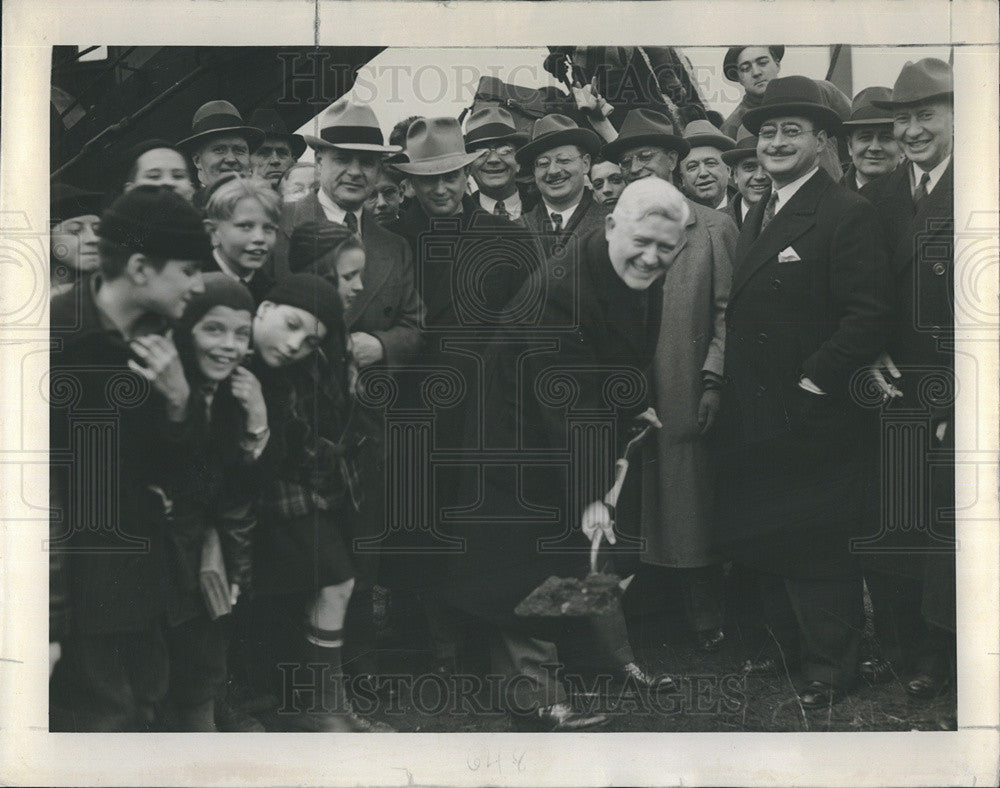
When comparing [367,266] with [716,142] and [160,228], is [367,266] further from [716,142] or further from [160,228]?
[716,142]

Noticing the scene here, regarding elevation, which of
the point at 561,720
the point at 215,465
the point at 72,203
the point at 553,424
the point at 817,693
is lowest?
the point at 561,720

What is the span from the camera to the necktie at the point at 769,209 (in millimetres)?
7043

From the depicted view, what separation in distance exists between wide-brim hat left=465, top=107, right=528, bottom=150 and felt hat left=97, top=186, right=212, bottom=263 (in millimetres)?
1340

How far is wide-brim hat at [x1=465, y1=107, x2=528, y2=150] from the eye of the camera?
278 inches

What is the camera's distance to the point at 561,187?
7094 millimetres

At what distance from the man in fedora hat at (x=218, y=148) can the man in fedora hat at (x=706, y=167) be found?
79.7 inches

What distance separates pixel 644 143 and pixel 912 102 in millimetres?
1283

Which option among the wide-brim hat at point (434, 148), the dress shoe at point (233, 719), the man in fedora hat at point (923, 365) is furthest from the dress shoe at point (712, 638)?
the wide-brim hat at point (434, 148)

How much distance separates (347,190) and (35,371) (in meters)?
1.71

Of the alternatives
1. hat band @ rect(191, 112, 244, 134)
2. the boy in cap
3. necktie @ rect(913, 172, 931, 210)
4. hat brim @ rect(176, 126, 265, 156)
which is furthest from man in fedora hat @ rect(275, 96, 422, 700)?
necktie @ rect(913, 172, 931, 210)

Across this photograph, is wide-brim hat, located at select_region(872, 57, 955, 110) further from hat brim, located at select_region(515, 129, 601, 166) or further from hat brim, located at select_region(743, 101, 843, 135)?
hat brim, located at select_region(515, 129, 601, 166)

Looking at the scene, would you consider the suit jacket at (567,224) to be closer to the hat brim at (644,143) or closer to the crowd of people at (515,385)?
the crowd of people at (515,385)

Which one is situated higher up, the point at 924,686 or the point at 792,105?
the point at 792,105

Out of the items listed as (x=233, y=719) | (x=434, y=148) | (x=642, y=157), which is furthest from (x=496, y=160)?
(x=233, y=719)
